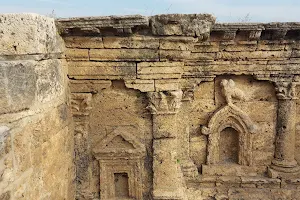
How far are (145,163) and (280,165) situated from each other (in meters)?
3.90

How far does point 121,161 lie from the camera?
4746 millimetres

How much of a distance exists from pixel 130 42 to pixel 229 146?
4.17 meters

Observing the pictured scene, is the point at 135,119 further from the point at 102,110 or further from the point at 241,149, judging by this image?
the point at 241,149

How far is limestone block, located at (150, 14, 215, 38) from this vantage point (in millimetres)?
3953

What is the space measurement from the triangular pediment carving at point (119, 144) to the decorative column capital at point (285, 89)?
3788 millimetres

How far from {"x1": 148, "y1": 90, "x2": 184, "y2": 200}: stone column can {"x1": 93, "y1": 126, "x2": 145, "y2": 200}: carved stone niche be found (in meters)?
0.26

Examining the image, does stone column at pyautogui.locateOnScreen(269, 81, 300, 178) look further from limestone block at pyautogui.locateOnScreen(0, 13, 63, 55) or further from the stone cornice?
limestone block at pyautogui.locateOnScreen(0, 13, 63, 55)

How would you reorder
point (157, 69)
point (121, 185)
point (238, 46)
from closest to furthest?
point (157, 69) → point (121, 185) → point (238, 46)

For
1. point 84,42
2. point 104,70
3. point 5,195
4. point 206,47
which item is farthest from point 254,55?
point 5,195

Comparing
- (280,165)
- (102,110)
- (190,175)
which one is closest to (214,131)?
(190,175)

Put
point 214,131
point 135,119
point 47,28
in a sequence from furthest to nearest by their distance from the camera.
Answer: point 214,131, point 135,119, point 47,28

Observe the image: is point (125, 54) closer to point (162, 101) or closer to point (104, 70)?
point (104, 70)

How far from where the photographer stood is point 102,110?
4.57m

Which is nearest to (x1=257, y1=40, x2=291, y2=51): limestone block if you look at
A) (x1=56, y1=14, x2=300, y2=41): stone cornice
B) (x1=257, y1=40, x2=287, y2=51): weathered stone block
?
(x1=257, y1=40, x2=287, y2=51): weathered stone block
